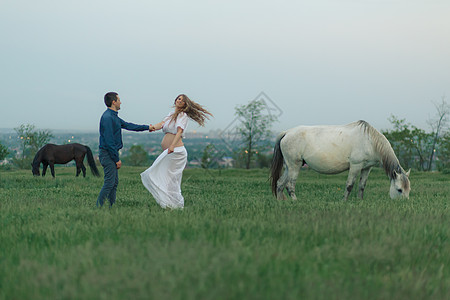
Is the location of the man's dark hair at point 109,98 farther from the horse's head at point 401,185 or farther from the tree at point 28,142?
the tree at point 28,142

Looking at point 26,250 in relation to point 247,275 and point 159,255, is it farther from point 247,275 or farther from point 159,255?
point 247,275

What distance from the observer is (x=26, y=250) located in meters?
4.87

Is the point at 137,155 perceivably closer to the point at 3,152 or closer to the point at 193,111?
Answer: the point at 3,152

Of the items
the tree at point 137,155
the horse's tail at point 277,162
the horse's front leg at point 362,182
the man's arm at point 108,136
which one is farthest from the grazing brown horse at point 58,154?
the tree at point 137,155

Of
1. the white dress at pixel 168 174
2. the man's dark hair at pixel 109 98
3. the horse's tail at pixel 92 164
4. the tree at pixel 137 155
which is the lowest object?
the tree at pixel 137 155

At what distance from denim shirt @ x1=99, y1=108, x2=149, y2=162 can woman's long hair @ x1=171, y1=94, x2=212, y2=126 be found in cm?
121

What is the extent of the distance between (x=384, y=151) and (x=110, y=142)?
7.38 metres

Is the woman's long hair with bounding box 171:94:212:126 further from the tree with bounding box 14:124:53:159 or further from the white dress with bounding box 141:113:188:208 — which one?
the tree with bounding box 14:124:53:159

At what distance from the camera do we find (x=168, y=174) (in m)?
9.52

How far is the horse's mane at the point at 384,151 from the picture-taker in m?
11.7

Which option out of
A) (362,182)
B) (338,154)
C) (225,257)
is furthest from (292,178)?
(225,257)

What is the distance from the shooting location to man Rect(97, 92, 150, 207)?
907 cm

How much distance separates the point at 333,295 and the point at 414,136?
51144mm

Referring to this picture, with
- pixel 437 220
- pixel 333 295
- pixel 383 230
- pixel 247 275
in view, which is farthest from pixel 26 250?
pixel 437 220
